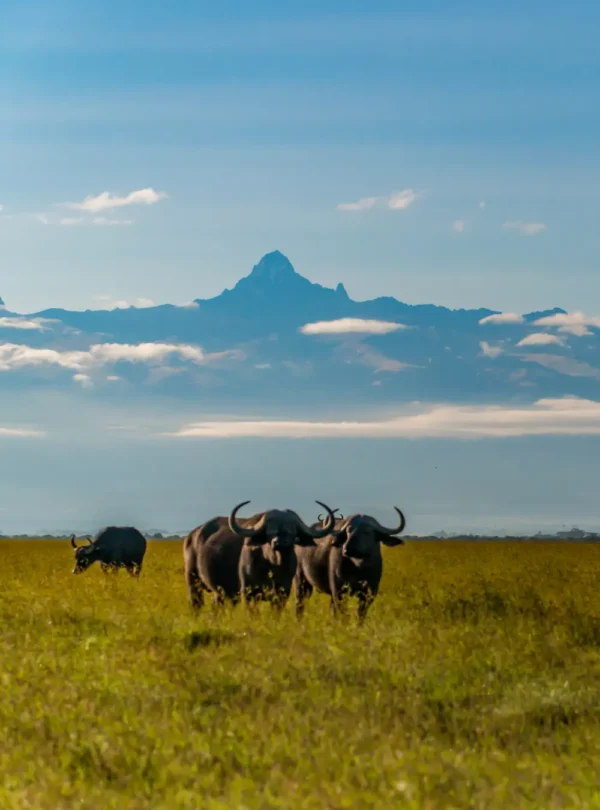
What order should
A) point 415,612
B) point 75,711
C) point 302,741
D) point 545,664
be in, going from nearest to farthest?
point 302,741 → point 75,711 → point 545,664 → point 415,612

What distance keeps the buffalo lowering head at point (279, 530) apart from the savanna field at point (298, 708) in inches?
39.5

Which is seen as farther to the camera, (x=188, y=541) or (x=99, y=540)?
(x=99, y=540)

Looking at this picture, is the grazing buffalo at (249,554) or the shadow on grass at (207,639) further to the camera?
the grazing buffalo at (249,554)

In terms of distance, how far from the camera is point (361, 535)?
1593cm

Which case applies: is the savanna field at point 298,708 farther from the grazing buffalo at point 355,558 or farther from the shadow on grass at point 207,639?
the grazing buffalo at point 355,558

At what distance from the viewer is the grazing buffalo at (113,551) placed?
29859mm

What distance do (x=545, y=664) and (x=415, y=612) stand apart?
3665mm

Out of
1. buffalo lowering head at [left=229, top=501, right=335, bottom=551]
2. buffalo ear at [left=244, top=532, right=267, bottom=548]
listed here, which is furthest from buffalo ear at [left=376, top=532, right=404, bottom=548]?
buffalo ear at [left=244, top=532, right=267, bottom=548]

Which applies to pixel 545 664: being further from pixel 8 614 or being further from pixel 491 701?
pixel 8 614

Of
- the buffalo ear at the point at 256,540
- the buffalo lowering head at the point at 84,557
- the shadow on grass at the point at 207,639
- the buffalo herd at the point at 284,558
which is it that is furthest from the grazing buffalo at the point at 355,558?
the buffalo lowering head at the point at 84,557

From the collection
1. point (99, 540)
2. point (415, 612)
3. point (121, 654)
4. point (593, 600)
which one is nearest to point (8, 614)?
point (121, 654)

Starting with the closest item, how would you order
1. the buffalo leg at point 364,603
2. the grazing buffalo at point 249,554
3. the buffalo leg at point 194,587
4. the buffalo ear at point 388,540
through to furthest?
the buffalo leg at point 364,603, the grazing buffalo at point 249,554, the buffalo ear at point 388,540, the buffalo leg at point 194,587

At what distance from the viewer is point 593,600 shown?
1758cm

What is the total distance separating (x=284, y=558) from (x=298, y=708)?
568 centimetres
